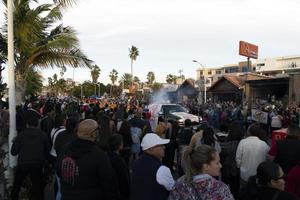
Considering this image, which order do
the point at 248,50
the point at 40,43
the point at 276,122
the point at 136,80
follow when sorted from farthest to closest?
the point at 136,80
the point at 248,50
the point at 276,122
the point at 40,43

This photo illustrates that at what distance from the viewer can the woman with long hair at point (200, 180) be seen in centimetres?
340

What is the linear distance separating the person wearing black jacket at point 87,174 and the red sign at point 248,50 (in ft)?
209

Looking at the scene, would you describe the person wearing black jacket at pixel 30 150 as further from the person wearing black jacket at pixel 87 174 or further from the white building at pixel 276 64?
the white building at pixel 276 64

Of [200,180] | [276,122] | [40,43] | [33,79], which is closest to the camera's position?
[200,180]

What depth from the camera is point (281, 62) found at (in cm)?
10019

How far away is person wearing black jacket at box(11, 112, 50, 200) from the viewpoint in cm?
686

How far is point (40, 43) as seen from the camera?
11367mm

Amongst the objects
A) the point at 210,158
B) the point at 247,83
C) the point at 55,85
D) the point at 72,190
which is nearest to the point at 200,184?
the point at 210,158

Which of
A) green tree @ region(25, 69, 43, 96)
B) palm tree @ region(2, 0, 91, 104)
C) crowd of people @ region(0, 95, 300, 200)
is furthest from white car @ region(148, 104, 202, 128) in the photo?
crowd of people @ region(0, 95, 300, 200)

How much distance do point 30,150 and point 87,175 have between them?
9.35 ft

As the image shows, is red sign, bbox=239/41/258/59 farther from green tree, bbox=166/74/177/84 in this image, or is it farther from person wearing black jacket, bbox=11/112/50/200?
person wearing black jacket, bbox=11/112/50/200

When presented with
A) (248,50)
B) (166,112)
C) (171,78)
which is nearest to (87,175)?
(166,112)

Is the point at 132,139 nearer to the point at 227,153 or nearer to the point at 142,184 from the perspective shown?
the point at 227,153

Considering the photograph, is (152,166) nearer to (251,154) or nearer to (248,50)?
(251,154)
